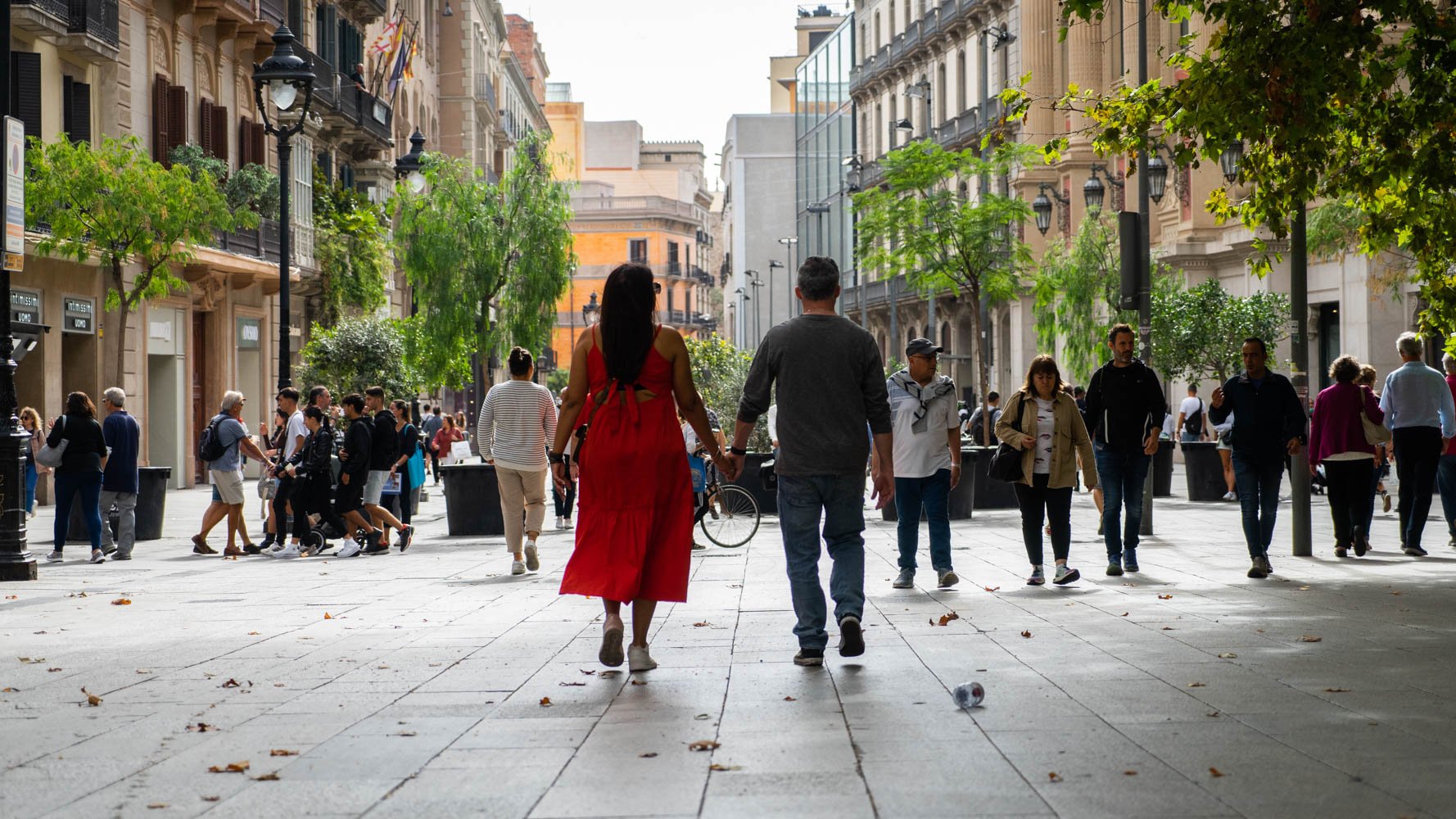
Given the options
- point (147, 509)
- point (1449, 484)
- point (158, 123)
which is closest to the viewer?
point (1449, 484)

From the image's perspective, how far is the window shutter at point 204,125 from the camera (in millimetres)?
32031

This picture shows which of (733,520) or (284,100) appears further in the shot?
(284,100)

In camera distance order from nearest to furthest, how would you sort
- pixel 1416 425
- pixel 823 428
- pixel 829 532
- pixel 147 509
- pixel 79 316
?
pixel 823 428 < pixel 829 532 < pixel 1416 425 < pixel 147 509 < pixel 79 316

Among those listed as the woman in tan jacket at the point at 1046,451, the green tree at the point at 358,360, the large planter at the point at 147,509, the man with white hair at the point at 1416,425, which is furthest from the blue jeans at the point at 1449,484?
the green tree at the point at 358,360

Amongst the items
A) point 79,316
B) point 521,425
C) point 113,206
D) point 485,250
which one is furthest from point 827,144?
point 521,425

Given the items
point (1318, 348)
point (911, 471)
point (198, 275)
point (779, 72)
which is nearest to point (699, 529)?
point (911, 471)

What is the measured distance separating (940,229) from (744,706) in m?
25.3

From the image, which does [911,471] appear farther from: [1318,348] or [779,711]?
[1318,348]

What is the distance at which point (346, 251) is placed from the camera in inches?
1516

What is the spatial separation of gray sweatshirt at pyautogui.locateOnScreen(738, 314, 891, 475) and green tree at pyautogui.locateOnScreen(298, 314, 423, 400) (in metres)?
24.9

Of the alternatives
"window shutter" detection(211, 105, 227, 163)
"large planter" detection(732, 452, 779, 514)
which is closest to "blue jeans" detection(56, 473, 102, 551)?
"large planter" detection(732, 452, 779, 514)

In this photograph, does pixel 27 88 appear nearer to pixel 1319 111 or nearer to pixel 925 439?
pixel 925 439

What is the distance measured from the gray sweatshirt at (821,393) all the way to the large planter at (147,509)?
12.1 meters

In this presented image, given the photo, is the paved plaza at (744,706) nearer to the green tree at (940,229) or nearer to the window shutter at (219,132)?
the green tree at (940,229)
